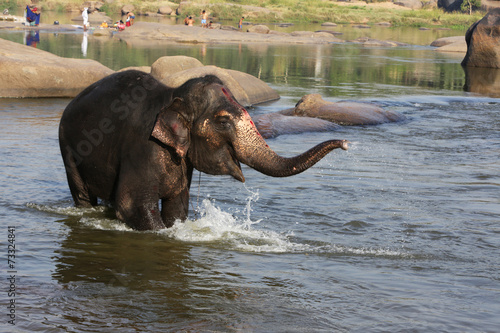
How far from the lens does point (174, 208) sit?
22.1 ft

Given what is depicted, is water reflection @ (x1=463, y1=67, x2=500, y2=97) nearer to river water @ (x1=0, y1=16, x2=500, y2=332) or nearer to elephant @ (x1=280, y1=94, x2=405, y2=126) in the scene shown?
elephant @ (x1=280, y1=94, x2=405, y2=126)

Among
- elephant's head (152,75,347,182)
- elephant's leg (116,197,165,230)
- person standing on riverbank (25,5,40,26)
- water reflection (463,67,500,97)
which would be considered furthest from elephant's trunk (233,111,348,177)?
person standing on riverbank (25,5,40,26)

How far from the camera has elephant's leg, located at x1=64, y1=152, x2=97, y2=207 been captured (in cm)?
701

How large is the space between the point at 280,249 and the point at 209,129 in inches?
62.9

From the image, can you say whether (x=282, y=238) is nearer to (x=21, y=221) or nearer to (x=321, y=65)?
(x=21, y=221)

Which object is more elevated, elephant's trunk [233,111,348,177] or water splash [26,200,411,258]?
elephant's trunk [233,111,348,177]

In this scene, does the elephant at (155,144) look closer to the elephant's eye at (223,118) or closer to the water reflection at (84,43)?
the elephant's eye at (223,118)

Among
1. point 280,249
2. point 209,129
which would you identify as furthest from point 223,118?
point 280,249

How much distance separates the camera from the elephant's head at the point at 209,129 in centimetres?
575

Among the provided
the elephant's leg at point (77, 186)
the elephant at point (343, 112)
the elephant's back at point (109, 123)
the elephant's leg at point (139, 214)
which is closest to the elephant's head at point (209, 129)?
the elephant's back at point (109, 123)

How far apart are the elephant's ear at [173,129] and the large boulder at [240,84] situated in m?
8.34

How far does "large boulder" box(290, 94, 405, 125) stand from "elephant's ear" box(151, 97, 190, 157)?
895 cm

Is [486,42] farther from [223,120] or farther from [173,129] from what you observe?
[173,129]

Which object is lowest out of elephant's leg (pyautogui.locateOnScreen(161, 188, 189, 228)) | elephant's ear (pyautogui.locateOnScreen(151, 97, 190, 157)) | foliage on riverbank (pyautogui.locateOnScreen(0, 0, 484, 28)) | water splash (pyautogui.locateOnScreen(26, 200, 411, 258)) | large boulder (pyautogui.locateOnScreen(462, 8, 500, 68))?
water splash (pyautogui.locateOnScreen(26, 200, 411, 258))
